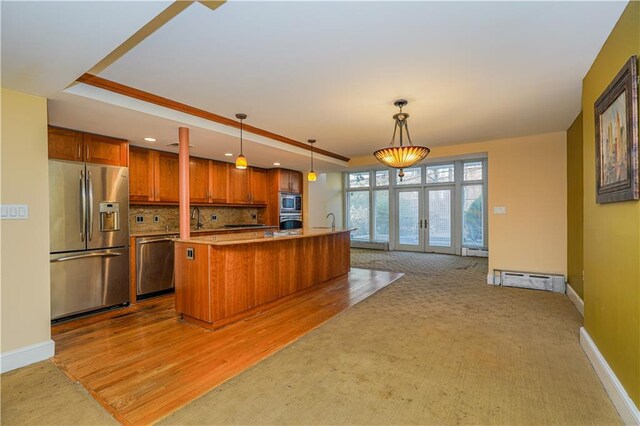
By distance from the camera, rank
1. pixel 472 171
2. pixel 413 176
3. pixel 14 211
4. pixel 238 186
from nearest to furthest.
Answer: pixel 14 211, pixel 238 186, pixel 472 171, pixel 413 176

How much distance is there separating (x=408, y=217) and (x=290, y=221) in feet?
12.7

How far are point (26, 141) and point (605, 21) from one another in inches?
169

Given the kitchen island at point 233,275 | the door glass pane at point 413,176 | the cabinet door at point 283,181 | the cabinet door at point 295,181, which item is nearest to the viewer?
the kitchen island at point 233,275

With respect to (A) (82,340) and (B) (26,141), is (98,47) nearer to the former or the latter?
(B) (26,141)

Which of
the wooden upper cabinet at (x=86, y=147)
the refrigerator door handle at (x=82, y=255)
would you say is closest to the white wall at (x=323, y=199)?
the wooden upper cabinet at (x=86, y=147)

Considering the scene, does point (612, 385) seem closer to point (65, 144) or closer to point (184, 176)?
point (184, 176)

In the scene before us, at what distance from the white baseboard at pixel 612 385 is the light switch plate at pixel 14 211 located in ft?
14.3

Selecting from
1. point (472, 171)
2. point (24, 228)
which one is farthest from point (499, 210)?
point (24, 228)

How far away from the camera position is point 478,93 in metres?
3.02

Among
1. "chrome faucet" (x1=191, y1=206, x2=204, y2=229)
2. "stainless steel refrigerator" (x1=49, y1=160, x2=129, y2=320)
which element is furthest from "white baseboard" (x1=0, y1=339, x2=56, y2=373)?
"chrome faucet" (x1=191, y1=206, x2=204, y2=229)

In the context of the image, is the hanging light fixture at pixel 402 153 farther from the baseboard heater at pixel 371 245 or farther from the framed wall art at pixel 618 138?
the baseboard heater at pixel 371 245

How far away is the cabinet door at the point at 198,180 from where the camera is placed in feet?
17.3

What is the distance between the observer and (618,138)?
1902 mm

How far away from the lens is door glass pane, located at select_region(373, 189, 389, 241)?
371 inches
